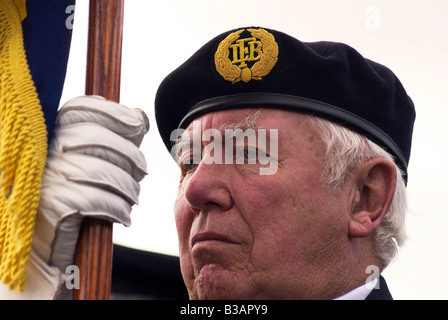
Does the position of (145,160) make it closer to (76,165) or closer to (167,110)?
(76,165)

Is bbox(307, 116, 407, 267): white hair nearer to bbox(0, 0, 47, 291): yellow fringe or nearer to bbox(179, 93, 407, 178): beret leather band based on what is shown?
bbox(179, 93, 407, 178): beret leather band

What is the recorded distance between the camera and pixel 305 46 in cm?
374

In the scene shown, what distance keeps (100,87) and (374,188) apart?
4.38 feet

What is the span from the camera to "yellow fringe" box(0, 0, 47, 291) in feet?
9.24

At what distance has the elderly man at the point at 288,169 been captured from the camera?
3.43 meters

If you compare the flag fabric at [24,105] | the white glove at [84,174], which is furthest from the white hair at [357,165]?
the flag fabric at [24,105]

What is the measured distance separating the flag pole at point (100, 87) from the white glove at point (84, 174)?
0.05 m

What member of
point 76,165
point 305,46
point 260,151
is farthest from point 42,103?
point 305,46

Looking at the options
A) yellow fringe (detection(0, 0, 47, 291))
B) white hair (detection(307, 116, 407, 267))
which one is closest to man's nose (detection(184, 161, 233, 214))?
white hair (detection(307, 116, 407, 267))

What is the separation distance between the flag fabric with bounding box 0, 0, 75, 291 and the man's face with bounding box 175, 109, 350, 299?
79 centimetres

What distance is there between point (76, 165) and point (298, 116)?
3.73 ft

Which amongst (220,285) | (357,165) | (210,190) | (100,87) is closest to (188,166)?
(210,190)

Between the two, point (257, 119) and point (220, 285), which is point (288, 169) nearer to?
point (257, 119)

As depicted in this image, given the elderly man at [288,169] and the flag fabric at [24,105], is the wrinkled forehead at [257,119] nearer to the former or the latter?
the elderly man at [288,169]
